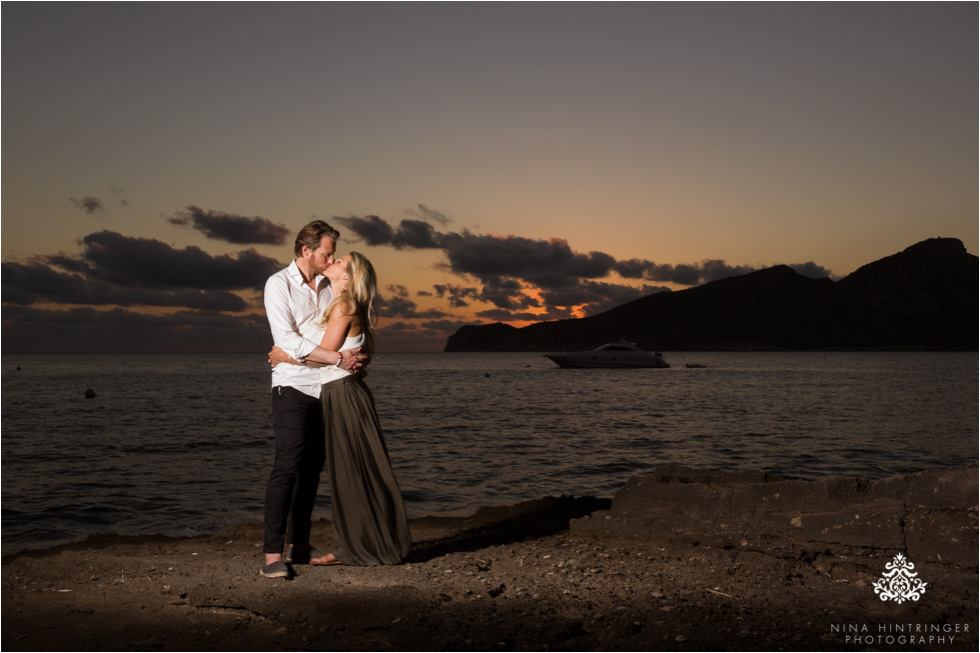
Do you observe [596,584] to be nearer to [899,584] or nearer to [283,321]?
[899,584]

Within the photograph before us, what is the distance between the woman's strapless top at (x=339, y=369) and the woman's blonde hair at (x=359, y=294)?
2.5 inches

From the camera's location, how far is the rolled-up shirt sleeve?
4.49 metres

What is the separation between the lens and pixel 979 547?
15.5 feet

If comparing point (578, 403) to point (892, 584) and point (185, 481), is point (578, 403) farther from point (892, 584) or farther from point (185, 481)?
point (892, 584)

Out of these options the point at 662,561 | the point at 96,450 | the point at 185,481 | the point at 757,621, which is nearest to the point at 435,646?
the point at 757,621

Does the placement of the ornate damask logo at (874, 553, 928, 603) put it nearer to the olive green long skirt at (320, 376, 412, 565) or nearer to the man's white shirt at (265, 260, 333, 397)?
the olive green long skirt at (320, 376, 412, 565)

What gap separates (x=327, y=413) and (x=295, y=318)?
2.26ft

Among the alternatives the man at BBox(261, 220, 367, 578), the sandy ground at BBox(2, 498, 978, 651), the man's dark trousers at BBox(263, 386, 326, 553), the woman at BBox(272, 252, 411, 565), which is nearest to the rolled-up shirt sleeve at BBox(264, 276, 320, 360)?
the man at BBox(261, 220, 367, 578)

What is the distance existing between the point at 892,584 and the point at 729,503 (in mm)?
1752

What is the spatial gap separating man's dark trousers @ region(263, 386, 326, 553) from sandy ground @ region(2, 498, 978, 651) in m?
0.37

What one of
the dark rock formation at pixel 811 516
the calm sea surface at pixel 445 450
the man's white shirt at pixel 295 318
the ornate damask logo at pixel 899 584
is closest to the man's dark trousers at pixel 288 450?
the man's white shirt at pixel 295 318

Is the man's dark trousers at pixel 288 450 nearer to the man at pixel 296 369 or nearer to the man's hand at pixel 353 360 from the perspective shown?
the man at pixel 296 369

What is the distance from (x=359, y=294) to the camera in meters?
4.65

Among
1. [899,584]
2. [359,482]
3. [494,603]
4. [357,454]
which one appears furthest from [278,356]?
[899,584]
